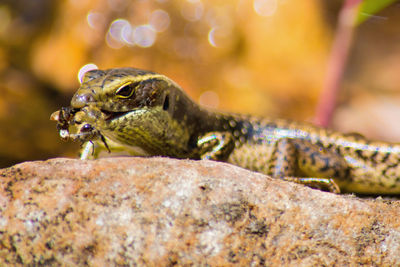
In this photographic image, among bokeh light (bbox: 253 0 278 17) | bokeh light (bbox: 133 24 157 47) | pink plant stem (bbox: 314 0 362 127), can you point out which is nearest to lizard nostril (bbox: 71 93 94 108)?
pink plant stem (bbox: 314 0 362 127)

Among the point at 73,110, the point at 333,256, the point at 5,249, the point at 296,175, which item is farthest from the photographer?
the point at 296,175

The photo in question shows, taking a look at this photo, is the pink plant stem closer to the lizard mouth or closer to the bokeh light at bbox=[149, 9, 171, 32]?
the bokeh light at bbox=[149, 9, 171, 32]

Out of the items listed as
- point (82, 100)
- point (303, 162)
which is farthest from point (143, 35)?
point (82, 100)

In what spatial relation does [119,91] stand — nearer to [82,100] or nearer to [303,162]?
[82,100]

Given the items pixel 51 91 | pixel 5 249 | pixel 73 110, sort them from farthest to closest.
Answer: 1. pixel 51 91
2. pixel 73 110
3. pixel 5 249

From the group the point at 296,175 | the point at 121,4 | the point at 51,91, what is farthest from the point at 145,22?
the point at 296,175

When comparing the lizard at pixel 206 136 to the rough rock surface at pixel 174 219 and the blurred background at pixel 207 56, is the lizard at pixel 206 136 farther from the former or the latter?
the blurred background at pixel 207 56

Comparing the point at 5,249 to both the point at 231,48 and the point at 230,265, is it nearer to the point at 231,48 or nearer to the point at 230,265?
the point at 230,265
